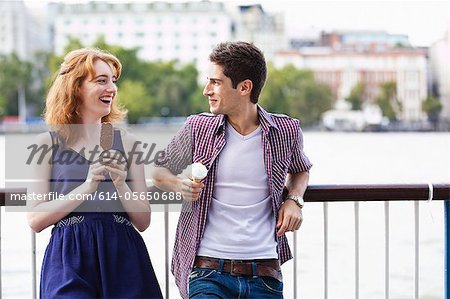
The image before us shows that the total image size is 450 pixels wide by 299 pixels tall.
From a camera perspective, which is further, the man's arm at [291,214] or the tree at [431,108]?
the tree at [431,108]

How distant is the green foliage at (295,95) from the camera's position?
67.6 m

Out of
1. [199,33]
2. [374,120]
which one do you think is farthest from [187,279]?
[199,33]

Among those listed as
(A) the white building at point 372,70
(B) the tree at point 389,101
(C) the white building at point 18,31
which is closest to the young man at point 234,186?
(C) the white building at point 18,31

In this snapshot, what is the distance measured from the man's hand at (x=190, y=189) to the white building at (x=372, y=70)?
7405cm

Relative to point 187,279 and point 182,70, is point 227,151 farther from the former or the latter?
point 182,70

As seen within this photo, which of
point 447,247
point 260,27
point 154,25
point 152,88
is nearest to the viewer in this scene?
point 447,247

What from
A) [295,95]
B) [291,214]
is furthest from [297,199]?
[295,95]

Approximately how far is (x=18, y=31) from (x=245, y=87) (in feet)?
238

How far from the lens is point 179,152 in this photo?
8.04 feet

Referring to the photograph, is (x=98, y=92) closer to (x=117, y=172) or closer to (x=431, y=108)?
(x=117, y=172)

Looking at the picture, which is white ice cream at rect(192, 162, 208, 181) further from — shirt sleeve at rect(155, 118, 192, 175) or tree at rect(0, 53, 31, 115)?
tree at rect(0, 53, 31, 115)

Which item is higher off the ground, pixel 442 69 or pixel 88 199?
pixel 442 69

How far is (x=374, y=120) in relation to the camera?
71.1 meters

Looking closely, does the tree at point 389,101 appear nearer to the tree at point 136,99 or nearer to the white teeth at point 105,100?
the tree at point 136,99
